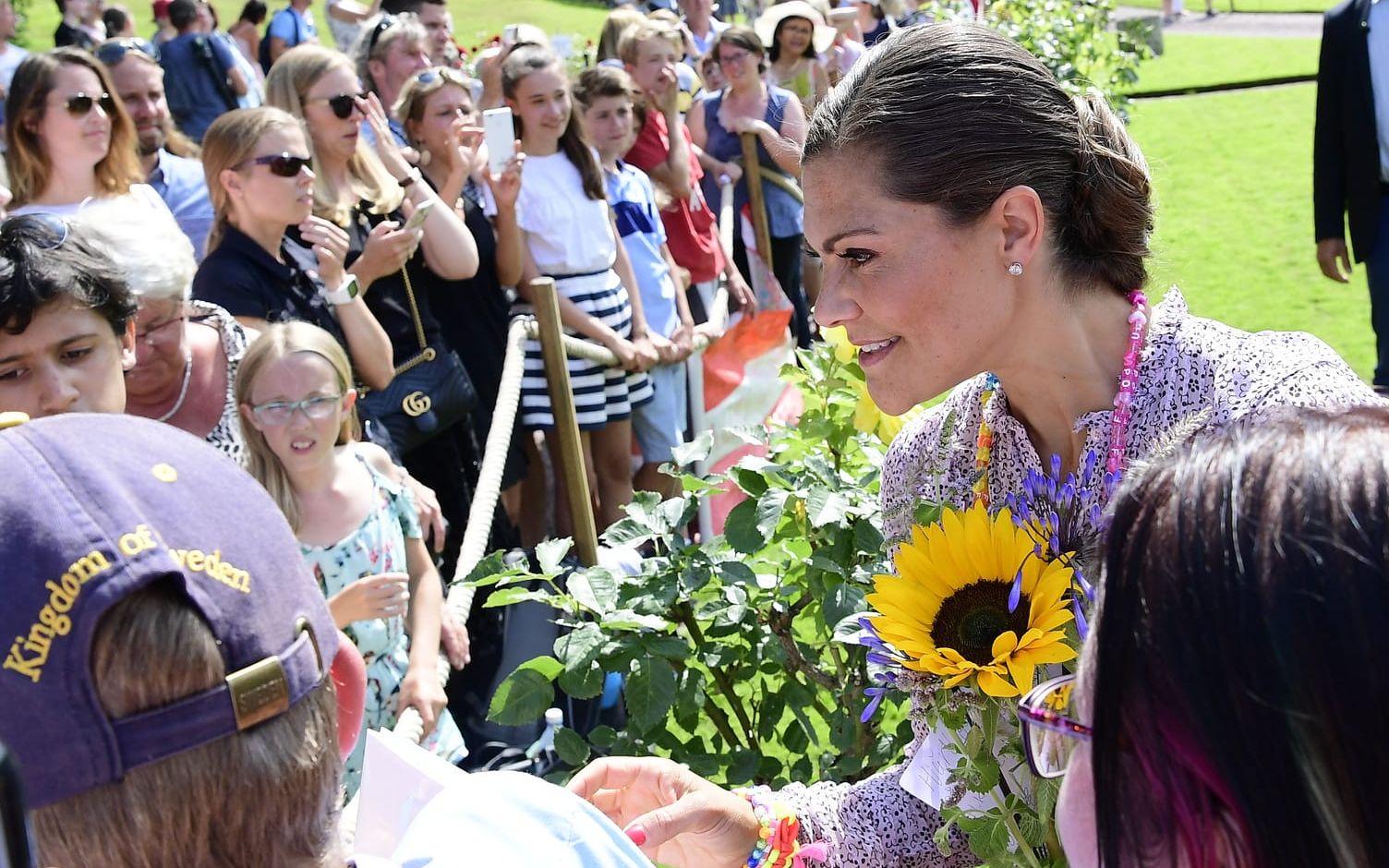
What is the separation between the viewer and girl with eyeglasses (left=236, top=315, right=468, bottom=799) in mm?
3041

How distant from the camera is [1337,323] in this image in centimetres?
804

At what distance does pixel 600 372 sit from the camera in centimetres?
514

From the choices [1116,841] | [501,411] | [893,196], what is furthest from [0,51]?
[1116,841]

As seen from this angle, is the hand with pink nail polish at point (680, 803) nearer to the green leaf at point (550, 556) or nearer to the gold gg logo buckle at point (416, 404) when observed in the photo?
the green leaf at point (550, 556)

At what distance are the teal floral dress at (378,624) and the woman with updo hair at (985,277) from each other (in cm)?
135

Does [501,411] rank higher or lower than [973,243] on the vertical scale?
lower

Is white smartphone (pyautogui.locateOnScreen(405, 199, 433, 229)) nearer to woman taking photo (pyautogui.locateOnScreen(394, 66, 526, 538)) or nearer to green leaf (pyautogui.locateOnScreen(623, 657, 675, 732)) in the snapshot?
woman taking photo (pyautogui.locateOnScreen(394, 66, 526, 538))

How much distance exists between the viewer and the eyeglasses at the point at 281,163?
12.3 ft

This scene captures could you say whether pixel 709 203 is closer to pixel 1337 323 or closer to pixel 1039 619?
pixel 1337 323

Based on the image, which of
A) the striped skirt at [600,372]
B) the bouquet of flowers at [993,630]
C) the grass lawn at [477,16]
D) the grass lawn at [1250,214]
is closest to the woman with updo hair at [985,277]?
the bouquet of flowers at [993,630]

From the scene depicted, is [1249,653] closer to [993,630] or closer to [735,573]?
[993,630]

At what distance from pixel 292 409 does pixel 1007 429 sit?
1.74m

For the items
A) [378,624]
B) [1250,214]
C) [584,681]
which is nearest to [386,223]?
[378,624]

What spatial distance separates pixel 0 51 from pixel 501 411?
598 centimetres
